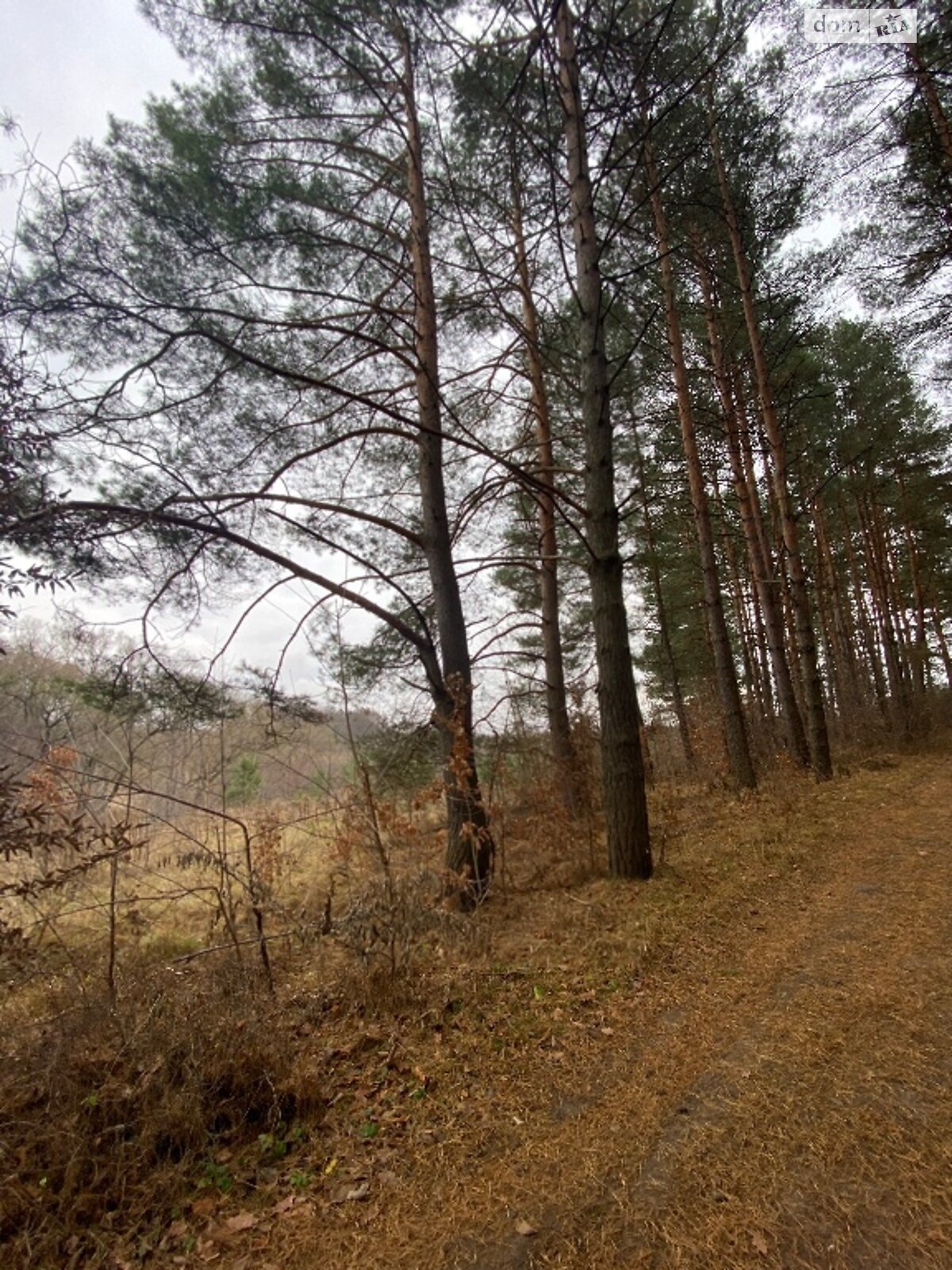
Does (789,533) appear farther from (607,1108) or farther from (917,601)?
(917,601)

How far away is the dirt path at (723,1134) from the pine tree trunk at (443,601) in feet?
7.42

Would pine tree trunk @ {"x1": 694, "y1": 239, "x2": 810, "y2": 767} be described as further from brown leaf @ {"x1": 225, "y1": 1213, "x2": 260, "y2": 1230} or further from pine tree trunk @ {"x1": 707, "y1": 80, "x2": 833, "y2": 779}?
brown leaf @ {"x1": 225, "y1": 1213, "x2": 260, "y2": 1230}

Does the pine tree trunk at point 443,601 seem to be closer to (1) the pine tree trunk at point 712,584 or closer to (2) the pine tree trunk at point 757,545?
(1) the pine tree trunk at point 712,584

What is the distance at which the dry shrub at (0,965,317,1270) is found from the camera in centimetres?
190

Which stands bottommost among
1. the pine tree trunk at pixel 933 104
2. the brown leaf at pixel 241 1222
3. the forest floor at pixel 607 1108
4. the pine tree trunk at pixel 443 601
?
the brown leaf at pixel 241 1222

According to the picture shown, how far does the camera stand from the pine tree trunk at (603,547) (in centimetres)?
502

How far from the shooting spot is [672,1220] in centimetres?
173

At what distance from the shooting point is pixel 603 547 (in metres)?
5.23

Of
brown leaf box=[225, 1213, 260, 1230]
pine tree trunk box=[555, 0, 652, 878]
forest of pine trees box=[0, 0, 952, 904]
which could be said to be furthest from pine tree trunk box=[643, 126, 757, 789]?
brown leaf box=[225, 1213, 260, 1230]

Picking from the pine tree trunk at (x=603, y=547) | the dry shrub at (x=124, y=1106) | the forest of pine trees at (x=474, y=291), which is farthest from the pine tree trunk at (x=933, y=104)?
the dry shrub at (x=124, y=1106)

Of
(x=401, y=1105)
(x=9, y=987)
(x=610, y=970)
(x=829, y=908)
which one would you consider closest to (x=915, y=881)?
(x=829, y=908)

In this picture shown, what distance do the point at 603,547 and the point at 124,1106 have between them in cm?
485

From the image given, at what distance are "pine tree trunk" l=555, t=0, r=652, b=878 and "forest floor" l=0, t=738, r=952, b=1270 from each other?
3.05 feet

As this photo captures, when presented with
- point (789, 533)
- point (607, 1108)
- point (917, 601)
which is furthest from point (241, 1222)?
point (917, 601)
